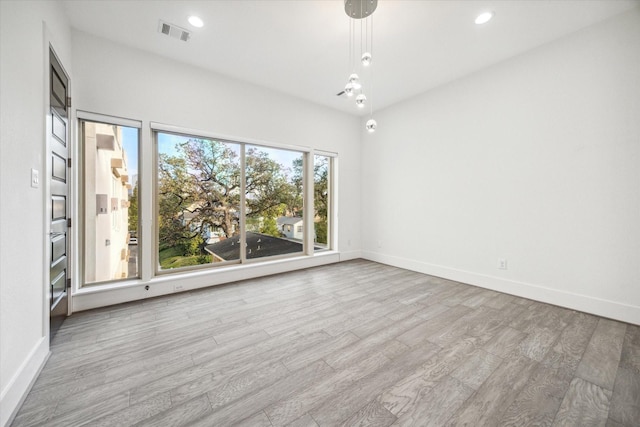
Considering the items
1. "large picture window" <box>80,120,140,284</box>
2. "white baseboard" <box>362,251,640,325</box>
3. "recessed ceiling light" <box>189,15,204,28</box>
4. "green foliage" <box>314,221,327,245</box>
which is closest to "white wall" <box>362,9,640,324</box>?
"white baseboard" <box>362,251,640,325</box>

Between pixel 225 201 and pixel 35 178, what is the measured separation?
2154 mm

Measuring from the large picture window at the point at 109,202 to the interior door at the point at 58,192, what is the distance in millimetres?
348

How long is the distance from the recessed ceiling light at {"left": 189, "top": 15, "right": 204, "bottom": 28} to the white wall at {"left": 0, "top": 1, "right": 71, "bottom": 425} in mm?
1093

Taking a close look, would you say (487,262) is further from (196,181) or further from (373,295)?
(196,181)

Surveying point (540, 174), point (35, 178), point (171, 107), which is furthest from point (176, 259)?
point (540, 174)

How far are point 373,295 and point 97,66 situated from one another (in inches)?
169

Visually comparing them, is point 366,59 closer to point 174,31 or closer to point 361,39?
point 361,39

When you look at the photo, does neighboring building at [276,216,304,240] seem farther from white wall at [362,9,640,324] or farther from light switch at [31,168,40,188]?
light switch at [31,168,40,188]

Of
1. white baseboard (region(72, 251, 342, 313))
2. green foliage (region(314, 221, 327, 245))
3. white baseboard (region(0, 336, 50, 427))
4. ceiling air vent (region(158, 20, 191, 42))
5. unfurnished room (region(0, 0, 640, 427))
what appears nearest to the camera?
white baseboard (region(0, 336, 50, 427))

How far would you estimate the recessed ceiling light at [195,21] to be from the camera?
99.8 inches

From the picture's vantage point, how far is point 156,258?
10.7ft

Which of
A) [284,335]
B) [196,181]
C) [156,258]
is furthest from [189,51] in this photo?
[284,335]

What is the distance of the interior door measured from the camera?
2107 mm

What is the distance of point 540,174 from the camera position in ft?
9.86
